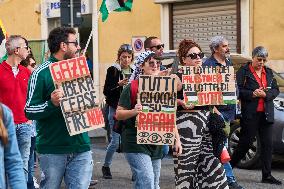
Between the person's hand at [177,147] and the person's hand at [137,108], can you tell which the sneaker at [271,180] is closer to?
the person's hand at [177,147]

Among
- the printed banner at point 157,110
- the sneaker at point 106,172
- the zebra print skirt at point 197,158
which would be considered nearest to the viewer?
the printed banner at point 157,110

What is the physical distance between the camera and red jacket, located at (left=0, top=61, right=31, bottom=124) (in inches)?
309

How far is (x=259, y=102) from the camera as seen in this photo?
9336 millimetres

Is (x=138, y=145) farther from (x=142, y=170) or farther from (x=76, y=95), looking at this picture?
(x=76, y=95)

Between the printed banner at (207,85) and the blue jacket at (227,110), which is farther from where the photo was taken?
the blue jacket at (227,110)

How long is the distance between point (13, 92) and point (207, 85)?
2.09m

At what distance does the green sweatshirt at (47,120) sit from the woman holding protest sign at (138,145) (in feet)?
1.79

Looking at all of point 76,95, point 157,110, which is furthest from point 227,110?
point 76,95

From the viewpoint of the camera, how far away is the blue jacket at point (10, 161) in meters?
3.89

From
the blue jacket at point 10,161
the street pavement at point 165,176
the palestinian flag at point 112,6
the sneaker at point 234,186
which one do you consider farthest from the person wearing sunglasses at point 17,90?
the palestinian flag at point 112,6

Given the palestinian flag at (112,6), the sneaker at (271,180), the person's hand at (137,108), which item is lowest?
the sneaker at (271,180)

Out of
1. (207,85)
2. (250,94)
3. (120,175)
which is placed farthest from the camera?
(120,175)

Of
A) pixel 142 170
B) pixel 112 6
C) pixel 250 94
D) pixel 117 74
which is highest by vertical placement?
pixel 112 6

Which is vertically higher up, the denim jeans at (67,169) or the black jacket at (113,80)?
the black jacket at (113,80)
